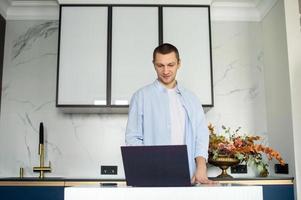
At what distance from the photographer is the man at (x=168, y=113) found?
1800 mm

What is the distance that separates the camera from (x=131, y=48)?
2.98m

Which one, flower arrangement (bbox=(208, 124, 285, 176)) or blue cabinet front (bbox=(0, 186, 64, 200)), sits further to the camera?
flower arrangement (bbox=(208, 124, 285, 176))

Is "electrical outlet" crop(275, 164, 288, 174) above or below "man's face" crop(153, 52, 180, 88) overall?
below

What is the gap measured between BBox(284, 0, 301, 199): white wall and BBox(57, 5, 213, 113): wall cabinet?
57 cm

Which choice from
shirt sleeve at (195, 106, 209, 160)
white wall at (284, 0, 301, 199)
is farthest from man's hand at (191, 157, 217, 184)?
white wall at (284, 0, 301, 199)

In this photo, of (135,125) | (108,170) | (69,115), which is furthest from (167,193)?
(69,115)

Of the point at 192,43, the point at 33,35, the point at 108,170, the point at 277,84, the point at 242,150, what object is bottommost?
the point at 108,170

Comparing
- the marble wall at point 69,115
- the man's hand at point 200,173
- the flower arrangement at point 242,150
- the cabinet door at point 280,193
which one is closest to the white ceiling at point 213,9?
the marble wall at point 69,115

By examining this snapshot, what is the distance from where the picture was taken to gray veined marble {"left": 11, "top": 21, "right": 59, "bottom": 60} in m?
3.29

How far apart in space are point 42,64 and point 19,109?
410 mm

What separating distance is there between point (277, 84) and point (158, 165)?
206 cm

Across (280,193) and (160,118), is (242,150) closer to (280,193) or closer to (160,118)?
(280,193)

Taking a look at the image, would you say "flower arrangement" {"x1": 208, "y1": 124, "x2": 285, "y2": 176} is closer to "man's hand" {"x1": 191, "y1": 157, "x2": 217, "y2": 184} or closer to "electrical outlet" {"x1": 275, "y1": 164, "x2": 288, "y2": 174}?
"electrical outlet" {"x1": 275, "y1": 164, "x2": 288, "y2": 174}

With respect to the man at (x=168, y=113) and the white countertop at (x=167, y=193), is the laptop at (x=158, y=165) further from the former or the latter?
the man at (x=168, y=113)
